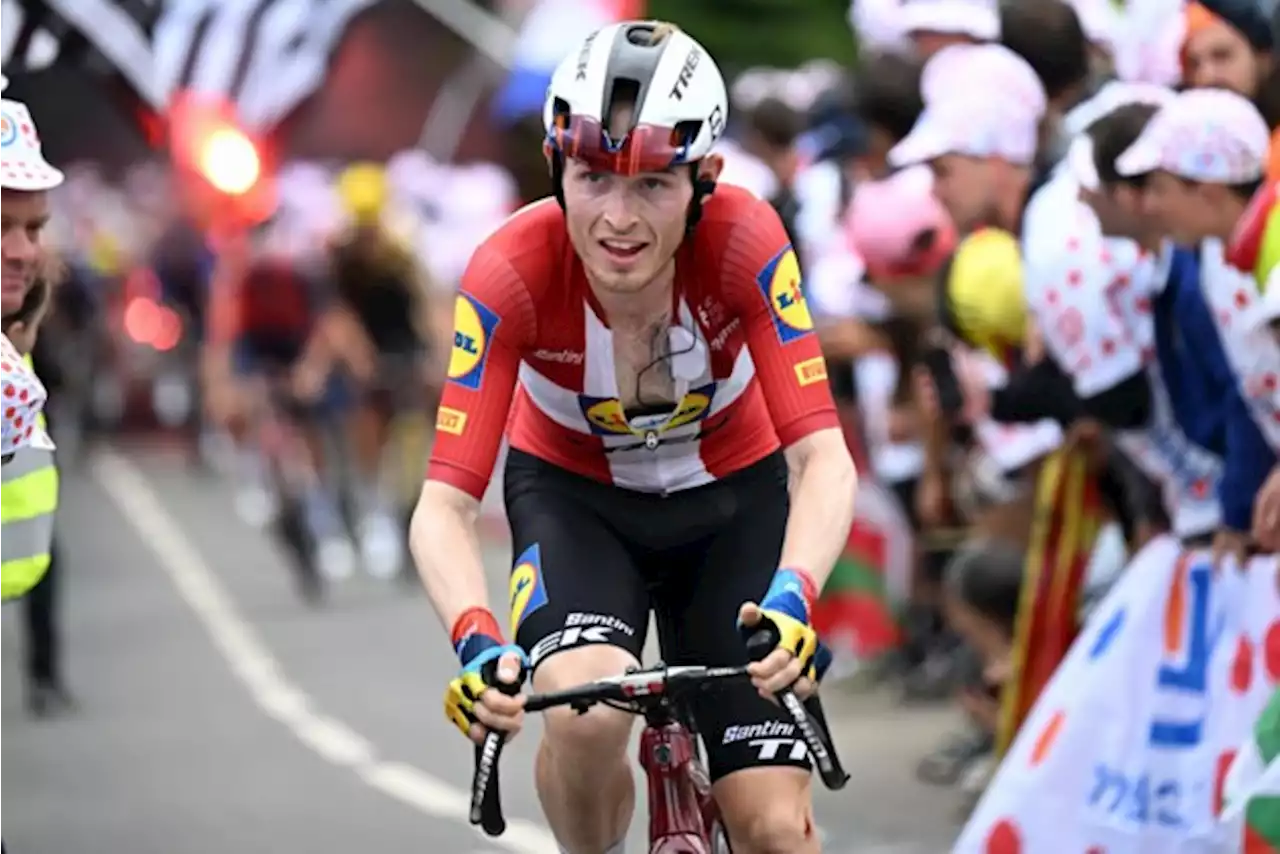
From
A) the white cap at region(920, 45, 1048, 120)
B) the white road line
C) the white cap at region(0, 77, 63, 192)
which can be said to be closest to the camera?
the white cap at region(0, 77, 63, 192)

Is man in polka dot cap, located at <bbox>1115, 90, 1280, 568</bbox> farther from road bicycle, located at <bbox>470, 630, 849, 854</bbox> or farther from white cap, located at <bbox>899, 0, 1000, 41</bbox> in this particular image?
white cap, located at <bbox>899, 0, 1000, 41</bbox>

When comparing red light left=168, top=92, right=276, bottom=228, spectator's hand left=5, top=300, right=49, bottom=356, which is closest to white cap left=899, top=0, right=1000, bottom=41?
spectator's hand left=5, top=300, right=49, bottom=356

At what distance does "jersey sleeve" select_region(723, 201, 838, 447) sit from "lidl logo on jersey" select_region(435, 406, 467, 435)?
63 cm

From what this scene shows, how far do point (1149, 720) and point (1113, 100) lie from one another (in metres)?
1.95

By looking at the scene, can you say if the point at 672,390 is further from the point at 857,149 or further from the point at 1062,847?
the point at 857,149

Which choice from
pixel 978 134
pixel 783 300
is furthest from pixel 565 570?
pixel 978 134

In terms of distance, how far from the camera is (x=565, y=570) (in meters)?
6.47

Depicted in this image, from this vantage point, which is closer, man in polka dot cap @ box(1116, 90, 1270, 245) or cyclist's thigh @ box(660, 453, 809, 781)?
cyclist's thigh @ box(660, 453, 809, 781)

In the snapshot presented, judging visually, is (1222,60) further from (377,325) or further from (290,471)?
(377,325)

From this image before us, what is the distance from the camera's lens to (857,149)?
43.3 ft

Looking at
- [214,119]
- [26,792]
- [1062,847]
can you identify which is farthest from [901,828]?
[214,119]

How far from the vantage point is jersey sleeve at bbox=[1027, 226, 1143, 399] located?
880 centimetres

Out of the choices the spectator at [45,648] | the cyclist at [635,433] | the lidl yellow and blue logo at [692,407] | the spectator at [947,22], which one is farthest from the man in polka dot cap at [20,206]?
the spectator at [45,648]

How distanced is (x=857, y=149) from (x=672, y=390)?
265 inches
